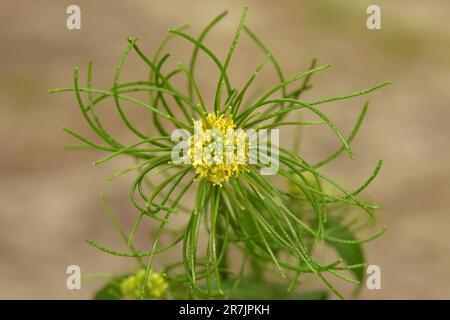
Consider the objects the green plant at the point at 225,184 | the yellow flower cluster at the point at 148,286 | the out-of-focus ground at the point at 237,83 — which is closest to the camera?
the green plant at the point at 225,184

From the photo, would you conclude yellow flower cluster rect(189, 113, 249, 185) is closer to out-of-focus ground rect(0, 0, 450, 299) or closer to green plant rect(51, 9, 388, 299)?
green plant rect(51, 9, 388, 299)

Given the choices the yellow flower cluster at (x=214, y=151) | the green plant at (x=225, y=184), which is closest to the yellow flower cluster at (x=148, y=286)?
the green plant at (x=225, y=184)

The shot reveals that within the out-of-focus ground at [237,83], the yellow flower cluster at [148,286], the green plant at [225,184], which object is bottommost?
the yellow flower cluster at [148,286]

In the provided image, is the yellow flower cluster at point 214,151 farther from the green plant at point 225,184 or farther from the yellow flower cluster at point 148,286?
the yellow flower cluster at point 148,286

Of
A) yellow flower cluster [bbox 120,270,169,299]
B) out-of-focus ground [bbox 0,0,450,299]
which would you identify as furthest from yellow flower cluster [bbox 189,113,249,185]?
out-of-focus ground [bbox 0,0,450,299]

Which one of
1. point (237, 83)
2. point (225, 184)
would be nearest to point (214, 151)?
point (225, 184)

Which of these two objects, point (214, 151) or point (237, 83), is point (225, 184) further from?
point (237, 83)
